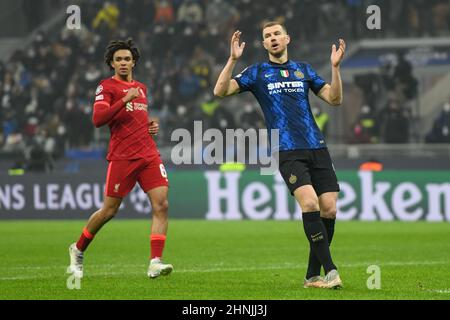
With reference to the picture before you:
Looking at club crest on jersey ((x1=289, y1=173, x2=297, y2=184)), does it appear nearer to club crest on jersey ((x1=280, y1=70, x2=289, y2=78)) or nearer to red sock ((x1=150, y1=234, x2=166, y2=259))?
club crest on jersey ((x1=280, y1=70, x2=289, y2=78))

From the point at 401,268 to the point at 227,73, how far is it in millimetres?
3695

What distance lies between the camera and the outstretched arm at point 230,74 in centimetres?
1034

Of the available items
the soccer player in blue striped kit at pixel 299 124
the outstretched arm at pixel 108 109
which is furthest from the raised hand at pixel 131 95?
Answer: the soccer player in blue striped kit at pixel 299 124

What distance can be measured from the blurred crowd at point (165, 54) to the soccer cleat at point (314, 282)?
15.4 m

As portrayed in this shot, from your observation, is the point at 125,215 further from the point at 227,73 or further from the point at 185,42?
the point at 227,73

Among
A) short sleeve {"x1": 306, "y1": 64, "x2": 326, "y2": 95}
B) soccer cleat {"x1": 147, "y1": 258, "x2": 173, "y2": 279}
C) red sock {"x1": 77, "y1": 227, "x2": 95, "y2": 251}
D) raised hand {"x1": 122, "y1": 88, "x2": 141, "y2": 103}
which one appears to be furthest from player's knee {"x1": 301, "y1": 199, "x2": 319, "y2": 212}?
red sock {"x1": 77, "y1": 227, "x2": 95, "y2": 251}

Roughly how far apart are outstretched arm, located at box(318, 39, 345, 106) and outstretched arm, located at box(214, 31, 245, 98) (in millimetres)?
815

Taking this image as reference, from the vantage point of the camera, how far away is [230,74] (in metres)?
10.5

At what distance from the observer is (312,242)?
10.5 metres

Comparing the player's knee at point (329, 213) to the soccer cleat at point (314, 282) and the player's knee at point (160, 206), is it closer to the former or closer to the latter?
the soccer cleat at point (314, 282)

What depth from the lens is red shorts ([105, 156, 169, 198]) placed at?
11.9 m
